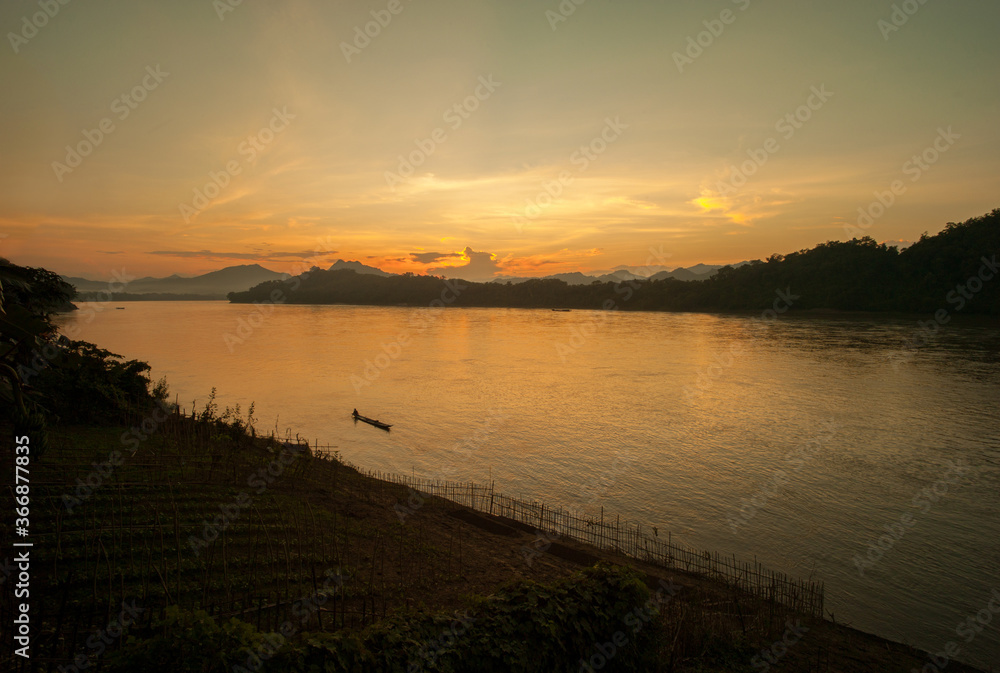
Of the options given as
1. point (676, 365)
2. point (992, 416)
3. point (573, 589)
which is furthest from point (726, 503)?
point (676, 365)

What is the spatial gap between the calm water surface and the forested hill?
35130 millimetres

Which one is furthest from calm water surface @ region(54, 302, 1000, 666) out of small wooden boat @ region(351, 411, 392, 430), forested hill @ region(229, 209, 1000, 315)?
forested hill @ region(229, 209, 1000, 315)

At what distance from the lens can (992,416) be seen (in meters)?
27.8

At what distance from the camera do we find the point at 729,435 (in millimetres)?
25547

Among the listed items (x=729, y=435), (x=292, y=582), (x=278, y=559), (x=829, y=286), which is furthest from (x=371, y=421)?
(x=829, y=286)

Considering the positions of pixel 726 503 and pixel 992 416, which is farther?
pixel 992 416

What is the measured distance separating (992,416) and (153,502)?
36432 mm

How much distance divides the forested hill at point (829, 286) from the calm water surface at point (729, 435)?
35.1 metres

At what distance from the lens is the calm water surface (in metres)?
13.7

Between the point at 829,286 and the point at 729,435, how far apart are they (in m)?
93.5

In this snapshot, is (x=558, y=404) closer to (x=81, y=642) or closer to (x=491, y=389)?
(x=491, y=389)

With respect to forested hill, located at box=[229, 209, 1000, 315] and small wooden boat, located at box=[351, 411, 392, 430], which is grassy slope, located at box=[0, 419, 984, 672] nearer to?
small wooden boat, located at box=[351, 411, 392, 430]

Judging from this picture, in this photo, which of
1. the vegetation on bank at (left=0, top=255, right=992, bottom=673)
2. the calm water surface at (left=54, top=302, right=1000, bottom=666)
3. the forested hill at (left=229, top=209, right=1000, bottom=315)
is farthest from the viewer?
the forested hill at (left=229, top=209, right=1000, bottom=315)

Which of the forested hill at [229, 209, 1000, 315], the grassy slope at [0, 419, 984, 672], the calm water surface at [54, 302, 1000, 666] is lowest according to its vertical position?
the calm water surface at [54, 302, 1000, 666]
